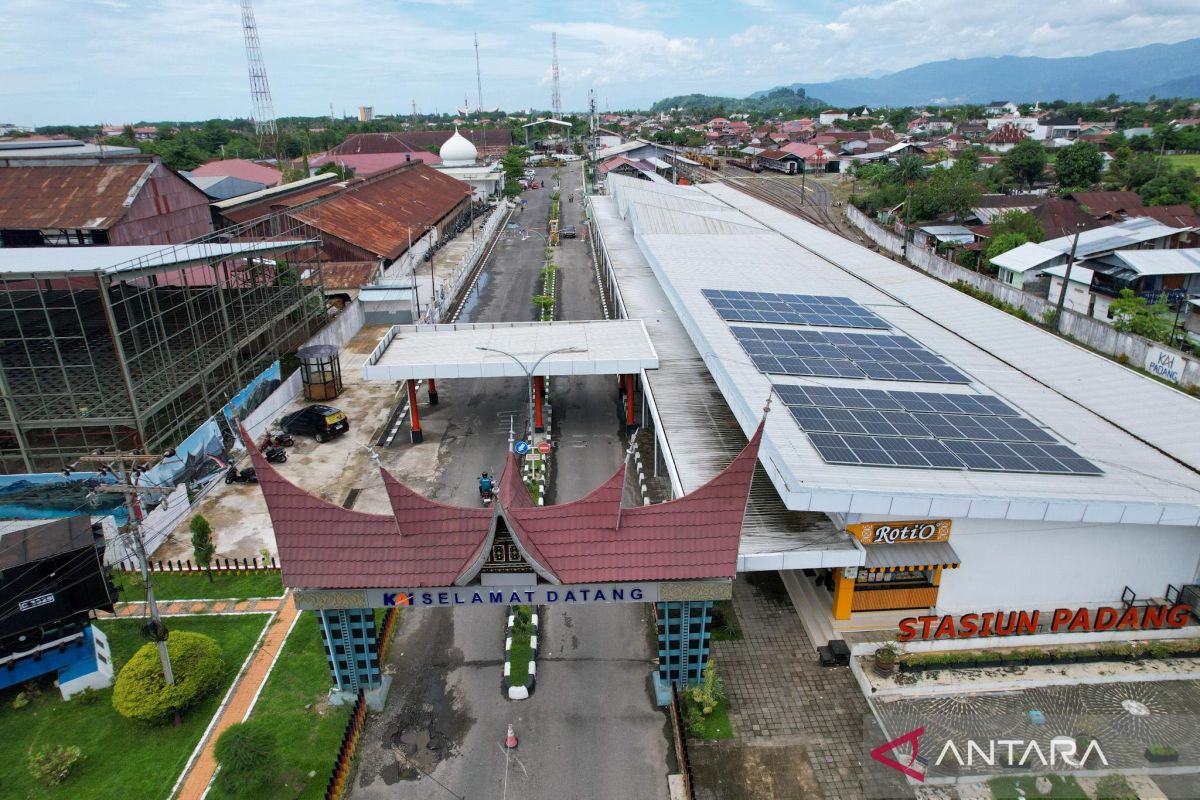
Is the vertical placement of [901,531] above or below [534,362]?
below

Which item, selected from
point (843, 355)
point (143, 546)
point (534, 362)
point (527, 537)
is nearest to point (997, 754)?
point (527, 537)

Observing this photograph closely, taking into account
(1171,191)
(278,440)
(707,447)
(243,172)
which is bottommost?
(278,440)

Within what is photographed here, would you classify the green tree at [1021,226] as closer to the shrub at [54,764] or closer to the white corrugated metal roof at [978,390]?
the white corrugated metal roof at [978,390]

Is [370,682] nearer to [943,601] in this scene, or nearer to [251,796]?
[251,796]

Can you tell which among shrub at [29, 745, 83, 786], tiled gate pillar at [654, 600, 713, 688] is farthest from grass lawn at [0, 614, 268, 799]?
tiled gate pillar at [654, 600, 713, 688]

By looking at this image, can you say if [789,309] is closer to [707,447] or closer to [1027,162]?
[707,447]

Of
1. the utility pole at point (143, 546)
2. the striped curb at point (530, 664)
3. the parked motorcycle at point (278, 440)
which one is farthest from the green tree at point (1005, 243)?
the utility pole at point (143, 546)
